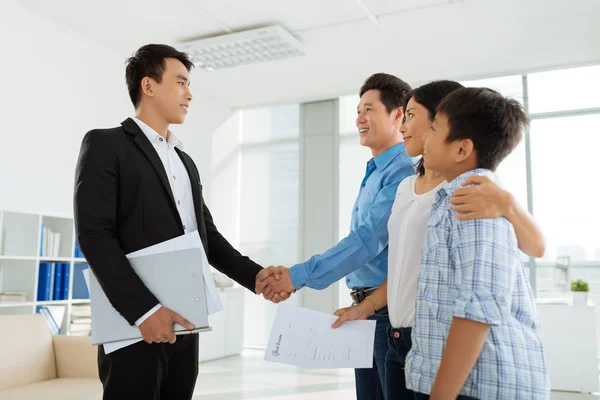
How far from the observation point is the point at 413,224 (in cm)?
131

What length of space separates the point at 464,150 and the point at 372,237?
732mm

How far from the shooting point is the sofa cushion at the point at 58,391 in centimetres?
254

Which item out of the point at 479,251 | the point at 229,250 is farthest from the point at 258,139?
the point at 479,251

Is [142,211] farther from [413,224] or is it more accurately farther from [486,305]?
[486,305]

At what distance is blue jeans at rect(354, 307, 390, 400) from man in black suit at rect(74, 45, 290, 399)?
0.56m

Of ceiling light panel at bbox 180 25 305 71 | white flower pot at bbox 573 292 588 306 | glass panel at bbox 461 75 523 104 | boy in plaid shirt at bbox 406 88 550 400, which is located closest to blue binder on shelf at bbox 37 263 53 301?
ceiling light panel at bbox 180 25 305 71

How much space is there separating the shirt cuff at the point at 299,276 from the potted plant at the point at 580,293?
374cm

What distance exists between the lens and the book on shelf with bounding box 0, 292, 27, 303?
3.99 metres

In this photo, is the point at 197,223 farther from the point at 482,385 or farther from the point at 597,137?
the point at 597,137

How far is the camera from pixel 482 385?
943 mm

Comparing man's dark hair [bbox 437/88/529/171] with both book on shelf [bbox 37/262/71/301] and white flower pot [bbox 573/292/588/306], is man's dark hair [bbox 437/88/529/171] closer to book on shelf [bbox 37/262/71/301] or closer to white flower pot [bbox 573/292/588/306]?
book on shelf [bbox 37/262/71/301]

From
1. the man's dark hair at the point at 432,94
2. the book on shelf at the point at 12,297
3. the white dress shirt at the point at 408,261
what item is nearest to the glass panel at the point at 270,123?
the book on shelf at the point at 12,297

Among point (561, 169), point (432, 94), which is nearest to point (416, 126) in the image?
point (432, 94)

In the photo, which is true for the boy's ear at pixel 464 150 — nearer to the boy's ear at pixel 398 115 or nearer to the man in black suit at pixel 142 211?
the man in black suit at pixel 142 211
